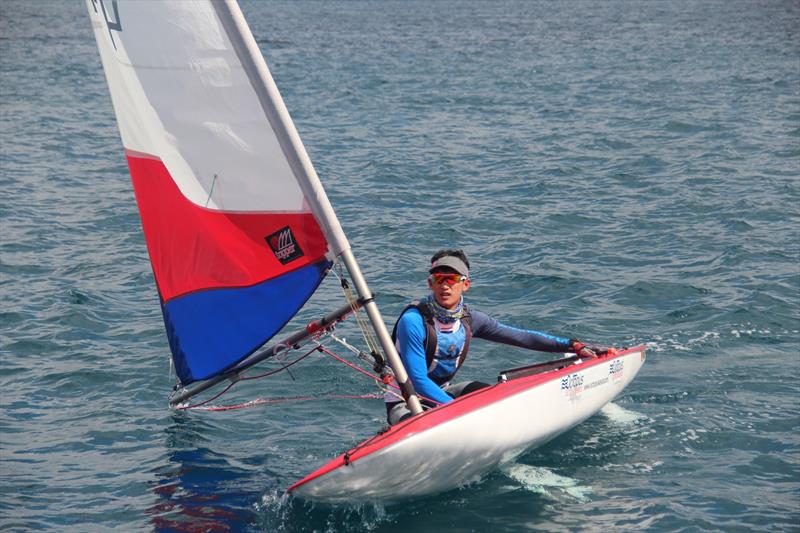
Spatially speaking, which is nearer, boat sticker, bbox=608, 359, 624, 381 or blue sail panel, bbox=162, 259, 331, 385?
blue sail panel, bbox=162, 259, 331, 385

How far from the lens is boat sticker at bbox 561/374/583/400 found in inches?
364

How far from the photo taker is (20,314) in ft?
45.0

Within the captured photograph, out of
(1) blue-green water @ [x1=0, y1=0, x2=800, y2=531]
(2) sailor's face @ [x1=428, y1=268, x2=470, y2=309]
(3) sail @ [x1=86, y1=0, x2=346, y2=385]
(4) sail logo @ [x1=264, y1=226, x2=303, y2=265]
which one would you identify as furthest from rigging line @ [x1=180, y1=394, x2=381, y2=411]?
(4) sail logo @ [x1=264, y1=226, x2=303, y2=265]

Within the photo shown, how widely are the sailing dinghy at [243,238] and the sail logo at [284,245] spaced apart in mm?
11

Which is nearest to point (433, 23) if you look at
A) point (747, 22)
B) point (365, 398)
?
point (747, 22)

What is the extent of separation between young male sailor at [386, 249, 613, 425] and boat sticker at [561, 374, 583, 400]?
0.42 meters

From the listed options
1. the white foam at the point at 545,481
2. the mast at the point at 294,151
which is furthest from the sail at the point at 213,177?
the white foam at the point at 545,481

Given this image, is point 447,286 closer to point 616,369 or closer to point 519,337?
point 519,337

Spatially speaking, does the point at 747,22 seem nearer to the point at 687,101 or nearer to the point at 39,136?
the point at 687,101

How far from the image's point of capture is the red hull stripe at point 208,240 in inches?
337

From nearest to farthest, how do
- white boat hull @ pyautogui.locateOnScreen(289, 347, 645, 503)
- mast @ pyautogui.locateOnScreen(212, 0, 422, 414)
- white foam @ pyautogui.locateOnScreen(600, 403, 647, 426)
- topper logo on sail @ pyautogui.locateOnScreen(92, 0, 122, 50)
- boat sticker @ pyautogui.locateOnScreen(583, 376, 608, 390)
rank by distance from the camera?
1. white boat hull @ pyautogui.locateOnScreen(289, 347, 645, 503)
2. mast @ pyautogui.locateOnScreen(212, 0, 422, 414)
3. topper logo on sail @ pyautogui.locateOnScreen(92, 0, 122, 50)
4. boat sticker @ pyautogui.locateOnScreen(583, 376, 608, 390)
5. white foam @ pyautogui.locateOnScreen(600, 403, 647, 426)

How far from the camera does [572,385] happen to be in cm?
935

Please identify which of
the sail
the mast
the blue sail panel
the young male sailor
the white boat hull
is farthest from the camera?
the young male sailor

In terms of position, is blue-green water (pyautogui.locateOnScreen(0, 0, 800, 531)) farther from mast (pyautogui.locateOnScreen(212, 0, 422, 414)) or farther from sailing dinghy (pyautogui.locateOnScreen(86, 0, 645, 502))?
mast (pyautogui.locateOnScreen(212, 0, 422, 414))
